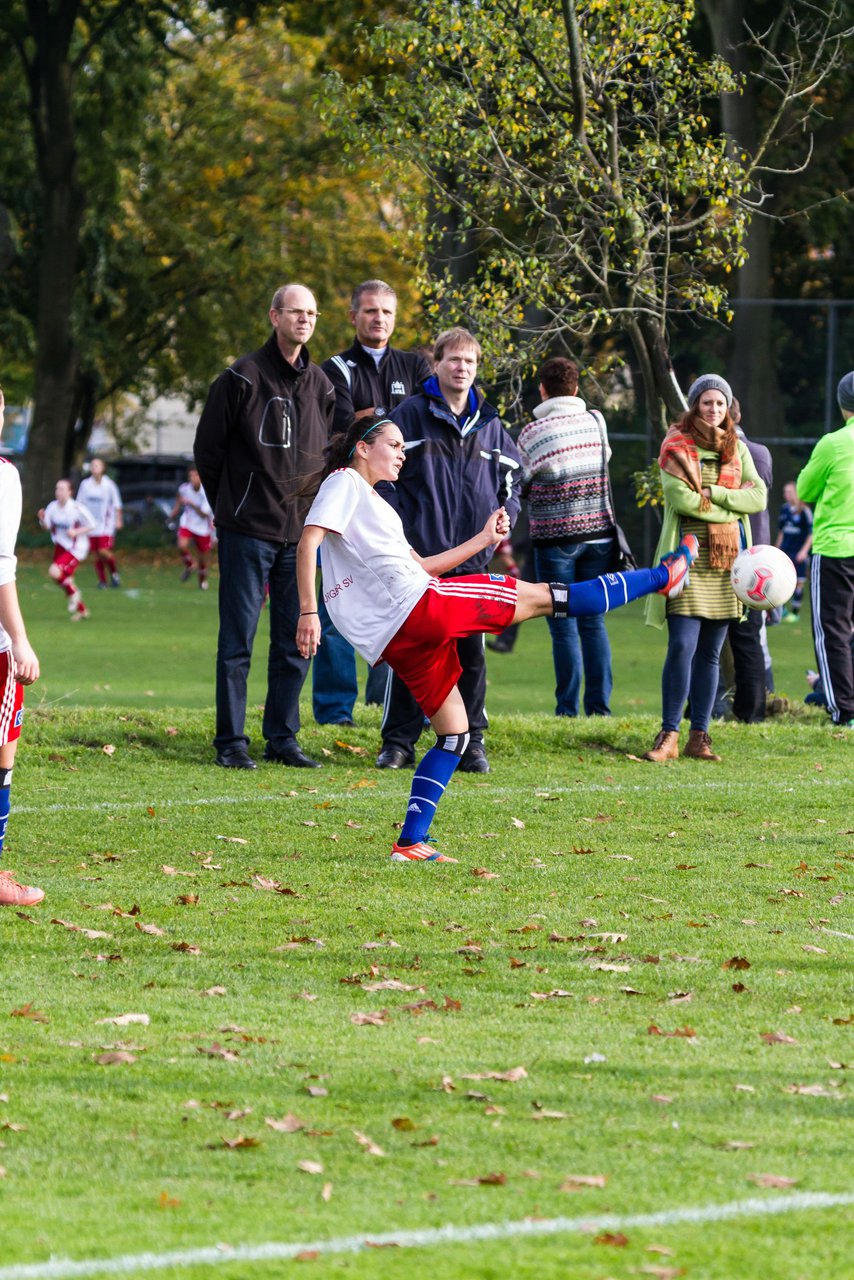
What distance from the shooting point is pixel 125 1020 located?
5105 mm

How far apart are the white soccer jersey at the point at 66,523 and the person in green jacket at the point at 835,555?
14.2m

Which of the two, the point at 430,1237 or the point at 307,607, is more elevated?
the point at 307,607

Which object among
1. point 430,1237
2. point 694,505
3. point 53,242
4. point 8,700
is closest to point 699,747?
point 694,505

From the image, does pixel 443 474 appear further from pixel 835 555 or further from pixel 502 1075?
pixel 502 1075

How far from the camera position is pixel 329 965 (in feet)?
19.1

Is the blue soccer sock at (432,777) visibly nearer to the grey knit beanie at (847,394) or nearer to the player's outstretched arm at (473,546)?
the player's outstretched arm at (473,546)

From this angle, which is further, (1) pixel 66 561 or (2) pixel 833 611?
(1) pixel 66 561

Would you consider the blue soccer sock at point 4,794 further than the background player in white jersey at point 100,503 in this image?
No

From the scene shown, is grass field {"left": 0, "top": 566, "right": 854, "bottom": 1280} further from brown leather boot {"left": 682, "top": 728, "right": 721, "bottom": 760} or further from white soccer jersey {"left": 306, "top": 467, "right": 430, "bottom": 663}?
white soccer jersey {"left": 306, "top": 467, "right": 430, "bottom": 663}

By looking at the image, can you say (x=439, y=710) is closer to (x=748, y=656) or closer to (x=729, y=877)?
(x=729, y=877)

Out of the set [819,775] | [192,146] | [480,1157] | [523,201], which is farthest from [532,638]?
[192,146]

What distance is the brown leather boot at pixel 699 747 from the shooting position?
34.8ft

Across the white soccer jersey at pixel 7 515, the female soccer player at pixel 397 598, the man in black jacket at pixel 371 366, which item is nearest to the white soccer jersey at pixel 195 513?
the man in black jacket at pixel 371 366

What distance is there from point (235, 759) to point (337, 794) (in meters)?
1.01
